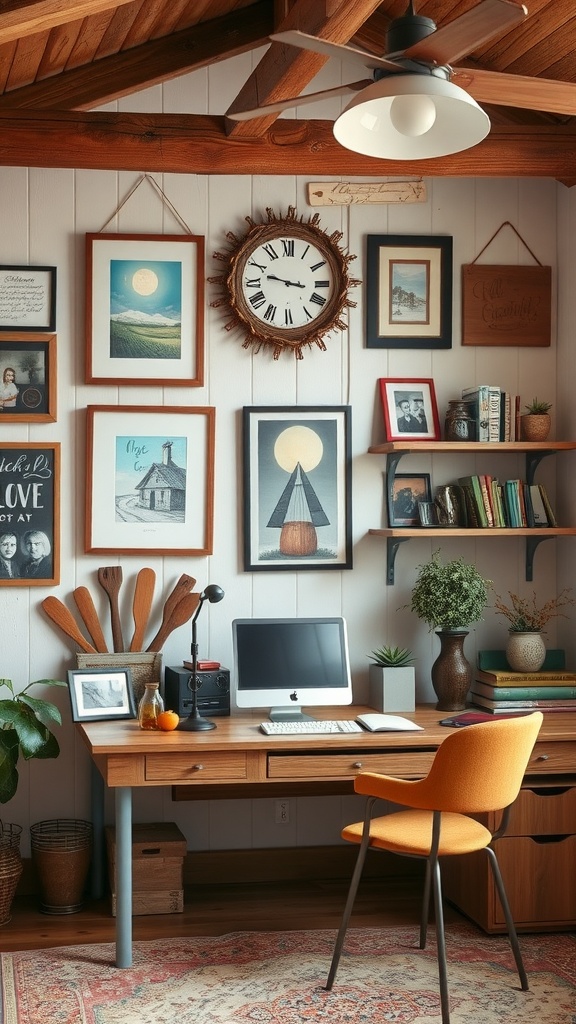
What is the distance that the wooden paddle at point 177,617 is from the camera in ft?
13.4

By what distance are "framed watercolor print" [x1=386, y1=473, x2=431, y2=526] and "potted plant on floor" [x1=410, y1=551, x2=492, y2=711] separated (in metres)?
0.27

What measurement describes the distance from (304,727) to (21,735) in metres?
0.93

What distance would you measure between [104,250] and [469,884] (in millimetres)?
2608

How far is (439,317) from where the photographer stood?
430cm

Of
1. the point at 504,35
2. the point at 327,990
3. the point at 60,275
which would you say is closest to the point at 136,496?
the point at 60,275

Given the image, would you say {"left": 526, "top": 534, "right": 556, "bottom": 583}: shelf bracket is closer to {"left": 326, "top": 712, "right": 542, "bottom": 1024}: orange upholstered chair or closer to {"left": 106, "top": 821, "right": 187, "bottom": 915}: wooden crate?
{"left": 326, "top": 712, "right": 542, "bottom": 1024}: orange upholstered chair

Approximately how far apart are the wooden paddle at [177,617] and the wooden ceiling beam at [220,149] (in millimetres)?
1539

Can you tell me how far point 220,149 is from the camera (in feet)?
12.6

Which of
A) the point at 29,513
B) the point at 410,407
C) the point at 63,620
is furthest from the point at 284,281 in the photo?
the point at 63,620

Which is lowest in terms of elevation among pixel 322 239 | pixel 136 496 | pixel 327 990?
pixel 327 990

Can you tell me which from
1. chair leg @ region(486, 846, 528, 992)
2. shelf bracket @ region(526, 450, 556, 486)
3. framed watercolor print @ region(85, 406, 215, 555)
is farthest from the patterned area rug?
shelf bracket @ region(526, 450, 556, 486)

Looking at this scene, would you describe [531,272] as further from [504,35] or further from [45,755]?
[45,755]

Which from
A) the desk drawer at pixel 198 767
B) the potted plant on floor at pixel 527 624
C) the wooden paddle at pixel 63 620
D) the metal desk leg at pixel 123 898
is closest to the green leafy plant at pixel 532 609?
the potted plant on floor at pixel 527 624

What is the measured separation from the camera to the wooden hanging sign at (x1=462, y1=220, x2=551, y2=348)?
14.1 feet
